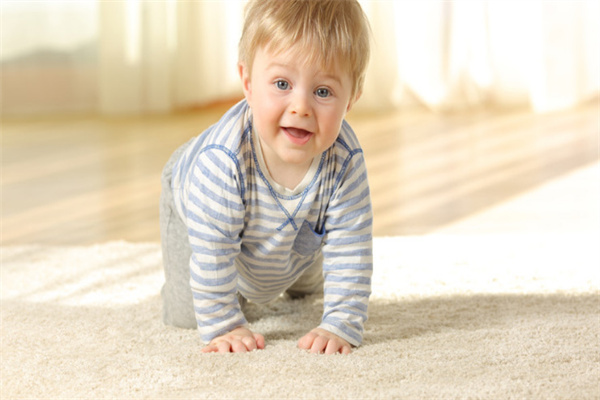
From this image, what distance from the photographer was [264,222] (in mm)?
1078

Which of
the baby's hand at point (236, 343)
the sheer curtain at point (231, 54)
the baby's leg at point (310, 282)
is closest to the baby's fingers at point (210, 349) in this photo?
the baby's hand at point (236, 343)

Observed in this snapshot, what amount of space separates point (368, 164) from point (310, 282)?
3.72 feet

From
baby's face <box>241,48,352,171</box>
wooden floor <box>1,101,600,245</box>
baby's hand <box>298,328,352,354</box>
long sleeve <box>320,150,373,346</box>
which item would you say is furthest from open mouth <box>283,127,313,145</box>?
wooden floor <box>1,101,600,245</box>

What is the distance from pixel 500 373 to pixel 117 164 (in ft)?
5.70

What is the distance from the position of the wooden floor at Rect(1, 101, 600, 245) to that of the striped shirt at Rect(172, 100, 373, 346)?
65 centimetres

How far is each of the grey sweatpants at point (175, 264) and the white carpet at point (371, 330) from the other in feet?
0.11

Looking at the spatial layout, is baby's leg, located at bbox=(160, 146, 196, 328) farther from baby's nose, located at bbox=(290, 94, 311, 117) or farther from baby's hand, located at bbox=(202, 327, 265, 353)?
baby's nose, located at bbox=(290, 94, 311, 117)

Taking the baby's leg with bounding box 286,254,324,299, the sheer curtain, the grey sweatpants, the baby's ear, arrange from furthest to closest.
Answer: the sheer curtain < the baby's leg with bounding box 286,254,324,299 < the grey sweatpants < the baby's ear

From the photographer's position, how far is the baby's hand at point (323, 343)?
105cm

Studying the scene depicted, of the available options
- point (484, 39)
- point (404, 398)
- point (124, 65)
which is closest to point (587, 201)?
point (404, 398)

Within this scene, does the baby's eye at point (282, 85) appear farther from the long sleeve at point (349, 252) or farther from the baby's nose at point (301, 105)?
the long sleeve at point (349, 252)

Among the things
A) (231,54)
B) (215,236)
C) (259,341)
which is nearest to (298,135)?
(215,236)

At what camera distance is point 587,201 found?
1.97 meters

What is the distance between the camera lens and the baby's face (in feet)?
3.20
